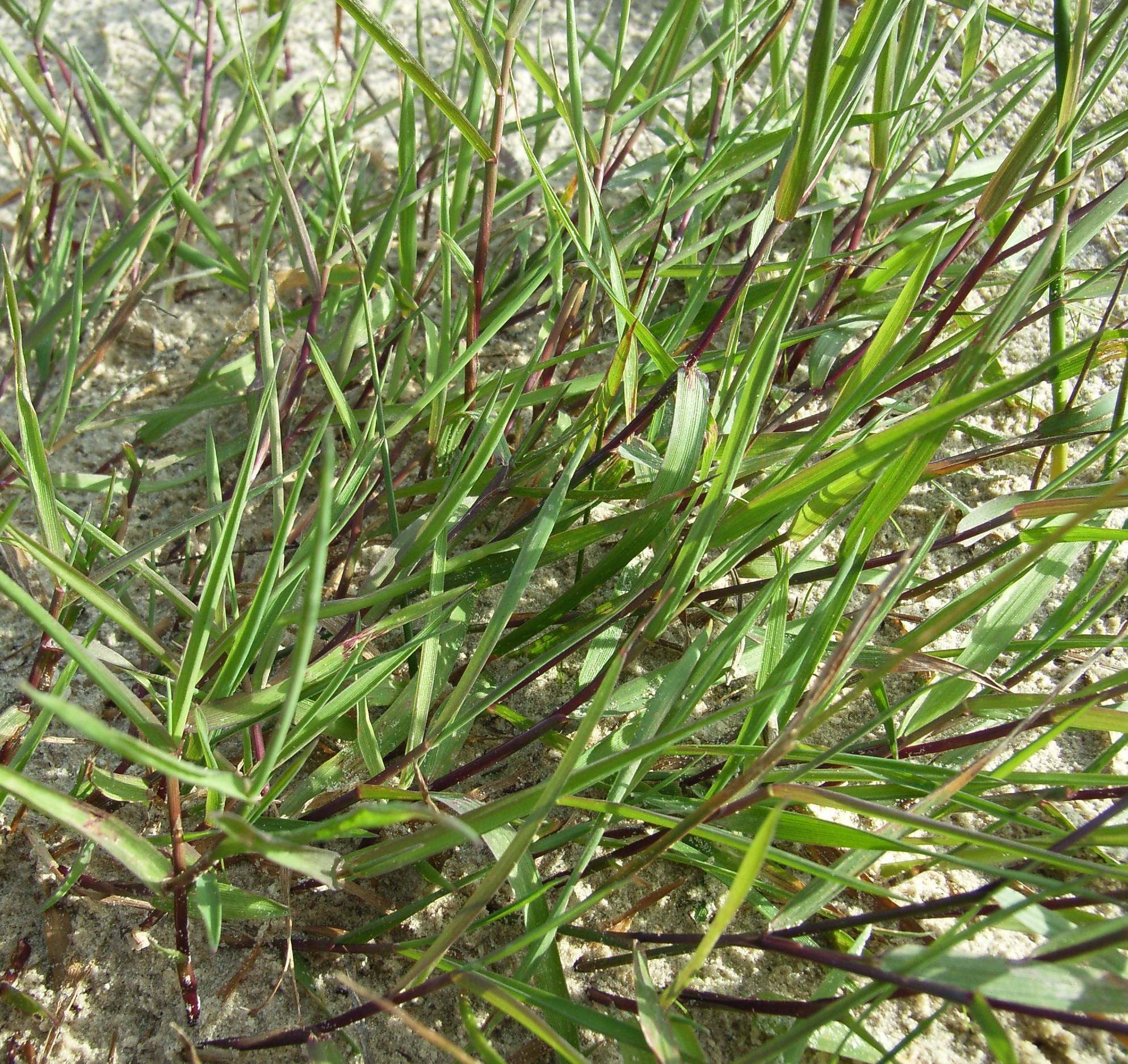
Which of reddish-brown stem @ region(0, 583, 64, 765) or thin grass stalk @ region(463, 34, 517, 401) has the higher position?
thin grass stalk @ region(463, 34, 517, 401)

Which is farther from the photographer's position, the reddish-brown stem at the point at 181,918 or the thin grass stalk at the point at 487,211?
the thin grass stalk at the point at 487,211

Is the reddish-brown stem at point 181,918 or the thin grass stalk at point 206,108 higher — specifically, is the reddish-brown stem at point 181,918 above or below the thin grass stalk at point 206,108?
below

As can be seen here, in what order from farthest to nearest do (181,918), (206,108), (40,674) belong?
(206,108)
(40,674)
(181,918)

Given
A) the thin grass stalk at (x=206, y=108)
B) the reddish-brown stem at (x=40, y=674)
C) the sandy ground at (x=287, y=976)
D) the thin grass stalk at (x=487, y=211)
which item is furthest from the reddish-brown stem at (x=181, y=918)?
the thin grass stalk at (x=206, y=108)

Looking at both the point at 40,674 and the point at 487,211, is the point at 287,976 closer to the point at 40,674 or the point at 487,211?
the point at 40,674

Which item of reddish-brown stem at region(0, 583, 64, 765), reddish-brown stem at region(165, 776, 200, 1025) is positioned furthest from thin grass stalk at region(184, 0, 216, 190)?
reddish-brown stem at region(165, 776, 200, 1025)

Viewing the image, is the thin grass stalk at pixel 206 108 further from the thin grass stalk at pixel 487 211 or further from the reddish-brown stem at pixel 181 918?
the reddish-brown stem at pixel 181 918

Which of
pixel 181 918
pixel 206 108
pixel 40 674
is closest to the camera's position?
pixel 181 918

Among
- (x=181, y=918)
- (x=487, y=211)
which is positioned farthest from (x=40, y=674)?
(x=487, y=211)

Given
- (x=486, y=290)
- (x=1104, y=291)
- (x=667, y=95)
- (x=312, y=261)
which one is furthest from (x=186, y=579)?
(x=1104, y=291)

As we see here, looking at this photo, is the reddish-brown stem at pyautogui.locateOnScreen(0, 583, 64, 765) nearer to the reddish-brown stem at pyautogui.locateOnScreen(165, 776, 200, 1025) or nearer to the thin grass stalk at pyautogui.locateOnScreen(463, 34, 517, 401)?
the reddish-brown stem at pyautogui.locateOnScreen(165, 776, 200, 1025)

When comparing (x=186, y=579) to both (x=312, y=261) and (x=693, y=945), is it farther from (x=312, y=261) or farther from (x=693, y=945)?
(x=693, y=945)
